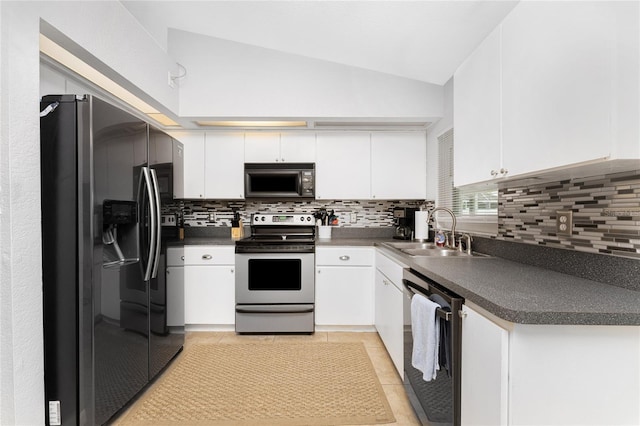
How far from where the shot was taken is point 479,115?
1.65 metres

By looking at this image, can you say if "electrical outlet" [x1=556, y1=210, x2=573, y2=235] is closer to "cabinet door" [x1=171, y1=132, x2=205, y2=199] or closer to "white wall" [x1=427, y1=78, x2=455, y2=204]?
"white wall" [x1=427, y1=78, x2=455, y2=204]

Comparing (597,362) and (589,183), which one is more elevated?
(589,183)

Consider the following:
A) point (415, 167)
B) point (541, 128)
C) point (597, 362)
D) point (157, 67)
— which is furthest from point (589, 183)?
point (157, 67)

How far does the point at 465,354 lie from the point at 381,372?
1293 mm

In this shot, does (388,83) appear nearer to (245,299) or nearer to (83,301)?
(245,299)

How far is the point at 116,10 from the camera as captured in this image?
2047 millimetres

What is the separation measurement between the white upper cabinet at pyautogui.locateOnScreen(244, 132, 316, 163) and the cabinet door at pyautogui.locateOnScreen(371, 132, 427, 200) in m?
0.69

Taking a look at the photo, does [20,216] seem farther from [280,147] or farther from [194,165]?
[280,147]

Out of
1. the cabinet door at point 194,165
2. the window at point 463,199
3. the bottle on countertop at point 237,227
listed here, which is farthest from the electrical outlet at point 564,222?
the cabinet door at point 194,165

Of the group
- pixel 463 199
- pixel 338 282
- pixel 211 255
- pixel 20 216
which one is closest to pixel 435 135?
pixel 463 199

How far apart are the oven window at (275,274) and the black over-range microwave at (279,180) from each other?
69 centimetres

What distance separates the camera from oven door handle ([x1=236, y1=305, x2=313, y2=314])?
2.99m

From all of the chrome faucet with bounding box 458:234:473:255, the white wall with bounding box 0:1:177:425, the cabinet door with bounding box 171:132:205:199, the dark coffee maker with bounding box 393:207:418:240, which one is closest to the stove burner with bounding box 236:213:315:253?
the cabinet door with bounding box 171:132:205:199

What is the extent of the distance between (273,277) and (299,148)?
1357 millimetres
